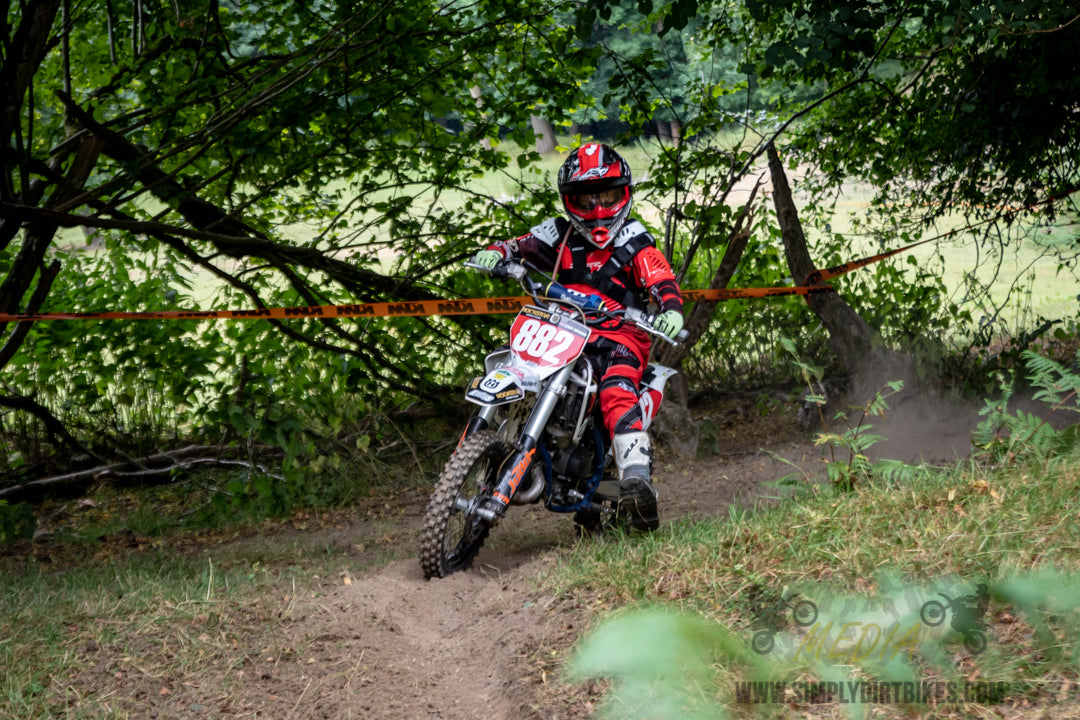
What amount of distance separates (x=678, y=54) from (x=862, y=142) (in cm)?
670

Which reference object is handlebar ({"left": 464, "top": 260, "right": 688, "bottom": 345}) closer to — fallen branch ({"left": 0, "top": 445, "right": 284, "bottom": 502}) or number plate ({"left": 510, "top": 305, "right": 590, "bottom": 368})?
number plate ({"left": 510, "top": 305, "right": 590, "bottom": 368})

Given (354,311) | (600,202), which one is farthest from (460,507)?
(354,311)

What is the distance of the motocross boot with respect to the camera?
14.5 ft

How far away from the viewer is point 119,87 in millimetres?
6133

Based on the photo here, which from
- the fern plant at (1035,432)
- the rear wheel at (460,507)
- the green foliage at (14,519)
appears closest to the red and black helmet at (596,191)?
the rear wheel at (460,507)

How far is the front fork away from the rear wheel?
70 millimetres

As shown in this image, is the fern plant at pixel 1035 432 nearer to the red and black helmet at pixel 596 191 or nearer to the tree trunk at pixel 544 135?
the red and black helmet at pixel 596 191

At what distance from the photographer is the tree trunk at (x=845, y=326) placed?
7.86 m

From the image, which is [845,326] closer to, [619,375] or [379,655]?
[619,375]

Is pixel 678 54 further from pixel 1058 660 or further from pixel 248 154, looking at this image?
pixel 1058 660

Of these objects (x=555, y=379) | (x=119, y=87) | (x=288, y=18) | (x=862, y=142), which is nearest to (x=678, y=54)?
(x=862, y=142)

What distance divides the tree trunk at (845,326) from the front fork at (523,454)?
404 centimetres

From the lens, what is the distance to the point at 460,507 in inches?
167

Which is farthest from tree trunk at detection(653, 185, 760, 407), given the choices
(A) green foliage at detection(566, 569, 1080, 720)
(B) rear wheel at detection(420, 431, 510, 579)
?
(A) green foliage at detection(566, 569, 1080, 720)
